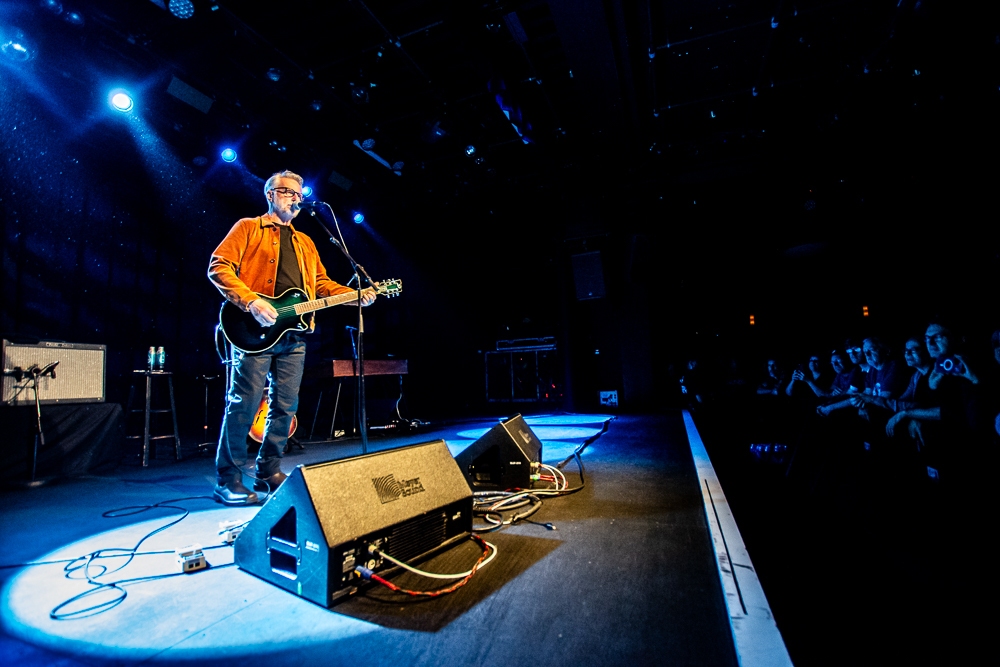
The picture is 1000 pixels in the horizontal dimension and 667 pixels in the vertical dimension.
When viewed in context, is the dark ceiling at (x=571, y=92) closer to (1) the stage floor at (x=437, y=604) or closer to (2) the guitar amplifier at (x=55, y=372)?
(2) the guitar amplifier at (x=55, y=372)

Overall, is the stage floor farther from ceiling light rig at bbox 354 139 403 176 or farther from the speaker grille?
ceiling light rig at bbox 354 139 403 176

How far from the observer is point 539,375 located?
1025cm

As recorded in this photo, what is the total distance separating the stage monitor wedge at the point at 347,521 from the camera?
1252mm

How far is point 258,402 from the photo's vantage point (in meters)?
2.54

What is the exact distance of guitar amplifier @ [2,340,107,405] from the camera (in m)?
3.36

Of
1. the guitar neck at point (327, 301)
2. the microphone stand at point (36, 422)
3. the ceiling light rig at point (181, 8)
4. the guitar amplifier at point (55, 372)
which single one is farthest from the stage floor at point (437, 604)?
the ceiling light rig at point (181, 8)

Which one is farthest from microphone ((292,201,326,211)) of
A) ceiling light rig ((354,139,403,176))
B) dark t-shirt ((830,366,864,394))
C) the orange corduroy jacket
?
dark t-shirt ((830,366,864,394))

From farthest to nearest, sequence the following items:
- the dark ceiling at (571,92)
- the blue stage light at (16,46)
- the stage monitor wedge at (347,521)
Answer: the dark ceiling at (571,92), the blue stage light at (16,46), the stage monitor wedge at (347,521)

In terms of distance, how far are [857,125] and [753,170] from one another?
146 cm

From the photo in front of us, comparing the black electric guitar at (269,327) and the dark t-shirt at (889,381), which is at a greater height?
the black electric guitar at (269,327)

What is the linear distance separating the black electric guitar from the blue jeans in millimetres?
64

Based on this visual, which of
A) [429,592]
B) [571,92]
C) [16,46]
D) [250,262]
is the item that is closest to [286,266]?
[250,262]

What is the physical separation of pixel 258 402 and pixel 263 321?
1.61ft

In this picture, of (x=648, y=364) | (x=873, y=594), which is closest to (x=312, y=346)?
(x=648, y=364)
